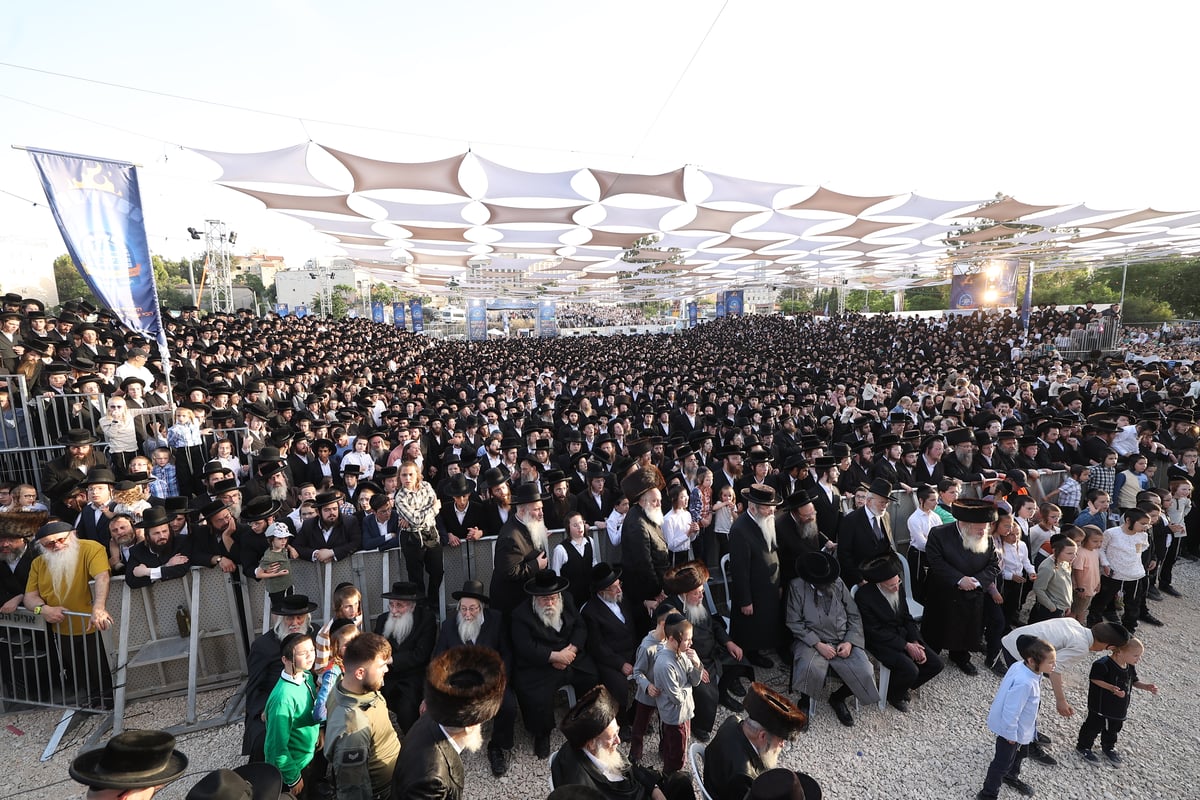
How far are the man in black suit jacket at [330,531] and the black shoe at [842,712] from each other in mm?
4136

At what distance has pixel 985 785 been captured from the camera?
333cm

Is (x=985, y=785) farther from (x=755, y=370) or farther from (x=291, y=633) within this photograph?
(x=755, y=370)

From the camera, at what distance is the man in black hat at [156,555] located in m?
3.99

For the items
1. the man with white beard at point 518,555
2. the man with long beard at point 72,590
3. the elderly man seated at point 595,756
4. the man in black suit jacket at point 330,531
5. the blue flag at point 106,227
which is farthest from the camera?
the blue flag at point 106,227

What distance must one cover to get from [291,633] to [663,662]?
87.1 inches

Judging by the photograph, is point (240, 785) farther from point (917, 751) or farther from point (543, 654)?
point (917, 751)

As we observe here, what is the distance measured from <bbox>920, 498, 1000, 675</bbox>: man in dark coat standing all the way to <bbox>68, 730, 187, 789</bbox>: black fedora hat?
519 cm

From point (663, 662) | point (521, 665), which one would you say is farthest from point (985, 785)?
point (521, 665)

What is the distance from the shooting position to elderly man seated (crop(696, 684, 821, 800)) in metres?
2.46

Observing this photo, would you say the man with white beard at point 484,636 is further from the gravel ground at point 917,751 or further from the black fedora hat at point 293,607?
the black fedora hat at point 293,607

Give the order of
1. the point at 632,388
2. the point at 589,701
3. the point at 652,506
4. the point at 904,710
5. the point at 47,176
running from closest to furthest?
the point at 589,701 < the point at 904,710 < the point at 652,506 < the point at 47,176 < the point at 632,388

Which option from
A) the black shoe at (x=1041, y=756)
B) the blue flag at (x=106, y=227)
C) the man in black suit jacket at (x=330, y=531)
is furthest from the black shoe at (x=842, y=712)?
the blue flag at (x=106, y=227)

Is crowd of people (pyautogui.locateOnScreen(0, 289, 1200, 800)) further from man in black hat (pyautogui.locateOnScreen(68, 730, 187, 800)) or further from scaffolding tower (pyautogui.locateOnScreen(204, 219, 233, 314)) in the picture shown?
scaffolding tower (pyautogui.locateOnScreen(204, 219, 233, 314))

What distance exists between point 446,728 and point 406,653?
5.71ft
